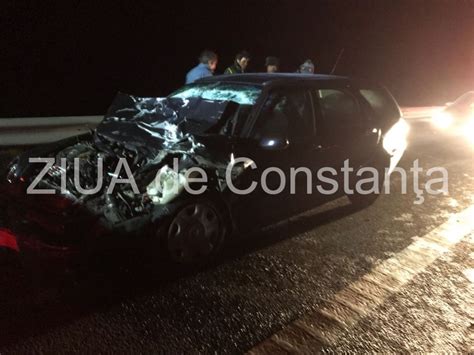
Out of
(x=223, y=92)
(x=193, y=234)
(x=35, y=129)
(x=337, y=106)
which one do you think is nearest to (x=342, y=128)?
(x=337, y=106)

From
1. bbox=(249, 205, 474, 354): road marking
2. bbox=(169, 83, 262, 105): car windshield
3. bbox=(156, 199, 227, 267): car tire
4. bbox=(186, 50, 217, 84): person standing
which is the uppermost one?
bbox=(186, 50, 217, 84): person standing

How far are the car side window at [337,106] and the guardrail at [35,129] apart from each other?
3.58 m

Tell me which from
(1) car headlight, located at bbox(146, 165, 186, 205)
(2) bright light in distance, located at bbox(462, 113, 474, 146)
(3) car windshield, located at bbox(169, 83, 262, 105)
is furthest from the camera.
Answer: (2) bright light in distance, located at bbox(462, 113, 474, 146)

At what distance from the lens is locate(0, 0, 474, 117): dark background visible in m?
19.8

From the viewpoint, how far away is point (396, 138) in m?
4.98

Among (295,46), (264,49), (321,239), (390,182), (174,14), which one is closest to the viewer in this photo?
(321,239)

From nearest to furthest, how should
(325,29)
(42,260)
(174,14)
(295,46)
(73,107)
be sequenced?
1. (42,260)
2. (73,107)
3. (174,14)
4. (295,46)
5. (325,29)

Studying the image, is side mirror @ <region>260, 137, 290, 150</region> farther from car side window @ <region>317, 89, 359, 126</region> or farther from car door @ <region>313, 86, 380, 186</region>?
car side window @ <region>317, 89, 359, 126</region>

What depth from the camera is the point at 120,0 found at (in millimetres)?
26484

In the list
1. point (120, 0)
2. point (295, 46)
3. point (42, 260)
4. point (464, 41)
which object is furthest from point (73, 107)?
point (464, 41)

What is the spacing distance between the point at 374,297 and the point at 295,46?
34705 mm

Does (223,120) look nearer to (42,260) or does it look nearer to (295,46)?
(42,260)

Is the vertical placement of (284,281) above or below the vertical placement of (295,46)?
below

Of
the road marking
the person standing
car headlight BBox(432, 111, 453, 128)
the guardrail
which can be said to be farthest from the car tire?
car headlight BBox(432, 111, 453, 128)
